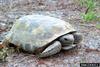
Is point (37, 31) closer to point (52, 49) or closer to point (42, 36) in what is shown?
point (42, 36)

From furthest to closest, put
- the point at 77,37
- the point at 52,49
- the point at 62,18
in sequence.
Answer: the point at 62,18
the point at 77,37
the point at 52,49

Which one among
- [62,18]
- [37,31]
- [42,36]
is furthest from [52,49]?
[62,18]

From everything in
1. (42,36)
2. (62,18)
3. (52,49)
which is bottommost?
(62,18)

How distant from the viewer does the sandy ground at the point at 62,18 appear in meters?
4.32

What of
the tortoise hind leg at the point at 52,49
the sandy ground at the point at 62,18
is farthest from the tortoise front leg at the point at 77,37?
the tortoise hind leg at the point at 52,49

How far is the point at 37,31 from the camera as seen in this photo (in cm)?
445

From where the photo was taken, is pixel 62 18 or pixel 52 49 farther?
pixel 62 18

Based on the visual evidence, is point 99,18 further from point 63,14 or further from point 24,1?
point 24,1

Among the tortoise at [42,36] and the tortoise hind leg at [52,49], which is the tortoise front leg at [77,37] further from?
the tortoise hind leg at [52,49]

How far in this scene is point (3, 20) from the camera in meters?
6.37

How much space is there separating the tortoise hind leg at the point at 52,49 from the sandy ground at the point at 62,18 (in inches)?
3.4

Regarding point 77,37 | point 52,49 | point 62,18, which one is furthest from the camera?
point 62,18

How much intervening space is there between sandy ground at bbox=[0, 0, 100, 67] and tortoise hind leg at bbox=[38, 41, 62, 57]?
0.09 m

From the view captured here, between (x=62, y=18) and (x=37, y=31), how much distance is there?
217cm
